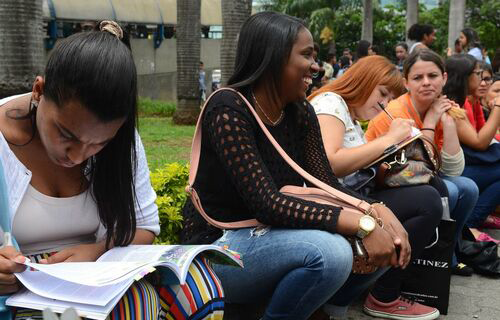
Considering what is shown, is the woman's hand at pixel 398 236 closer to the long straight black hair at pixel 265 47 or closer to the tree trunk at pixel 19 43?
the long straight black hair at pixel 265 47

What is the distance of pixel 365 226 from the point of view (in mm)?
2863

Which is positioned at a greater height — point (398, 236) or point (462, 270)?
point (398, 236)

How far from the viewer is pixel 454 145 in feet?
15.1

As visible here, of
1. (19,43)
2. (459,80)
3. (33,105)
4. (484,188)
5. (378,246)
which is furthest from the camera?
(484,188)

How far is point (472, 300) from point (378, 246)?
1703 millimetres

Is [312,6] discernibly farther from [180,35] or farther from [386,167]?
[386,167]

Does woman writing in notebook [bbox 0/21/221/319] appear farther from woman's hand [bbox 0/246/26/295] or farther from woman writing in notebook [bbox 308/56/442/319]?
woman writing in notebook [bbox 308/56/442/319]

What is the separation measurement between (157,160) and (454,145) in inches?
167

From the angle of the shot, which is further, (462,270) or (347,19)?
(347,19)

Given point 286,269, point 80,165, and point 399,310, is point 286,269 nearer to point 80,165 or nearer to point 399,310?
point 80,165

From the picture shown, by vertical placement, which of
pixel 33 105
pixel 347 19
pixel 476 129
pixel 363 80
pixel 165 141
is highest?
pixel 33 105

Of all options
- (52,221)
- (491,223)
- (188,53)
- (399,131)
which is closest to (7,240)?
(52,221)

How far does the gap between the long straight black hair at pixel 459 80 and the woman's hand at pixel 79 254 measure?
3.76 m

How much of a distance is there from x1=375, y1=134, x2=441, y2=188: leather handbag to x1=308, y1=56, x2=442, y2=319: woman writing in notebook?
53mm
